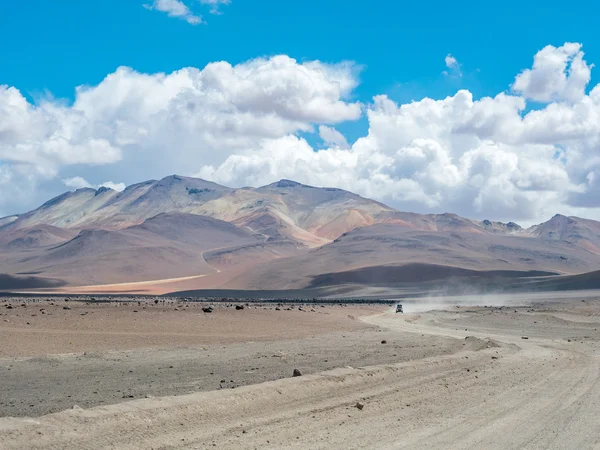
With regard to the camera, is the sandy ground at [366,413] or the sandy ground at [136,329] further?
the sandy ground at [136,329]

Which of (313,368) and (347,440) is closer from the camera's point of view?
(347,440)

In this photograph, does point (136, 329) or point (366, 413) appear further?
point (136, 329)

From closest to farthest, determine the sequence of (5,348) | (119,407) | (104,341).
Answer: (119,407) → (5,348) → (104,341)

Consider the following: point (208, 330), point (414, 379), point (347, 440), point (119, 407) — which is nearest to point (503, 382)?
point (414, 379)

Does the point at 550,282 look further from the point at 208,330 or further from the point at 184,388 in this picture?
the point at 184,388

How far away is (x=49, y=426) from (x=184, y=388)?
4.64 metres

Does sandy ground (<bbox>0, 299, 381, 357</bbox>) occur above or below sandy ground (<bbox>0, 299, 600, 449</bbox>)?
above

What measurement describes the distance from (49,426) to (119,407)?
150cm

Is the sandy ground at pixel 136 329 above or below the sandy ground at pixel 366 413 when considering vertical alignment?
above

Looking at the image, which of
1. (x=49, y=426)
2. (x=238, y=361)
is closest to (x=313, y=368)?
(x=238, y=361)

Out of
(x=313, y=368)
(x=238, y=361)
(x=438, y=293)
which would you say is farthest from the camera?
(x=438, y=293)

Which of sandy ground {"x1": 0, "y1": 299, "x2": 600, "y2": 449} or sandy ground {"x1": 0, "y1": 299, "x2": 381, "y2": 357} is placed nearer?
sandy ground {"x1": 0, "y1": 299, "x2": 600, "y2": 449}

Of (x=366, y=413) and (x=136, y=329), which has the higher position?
(x=136, y=329)

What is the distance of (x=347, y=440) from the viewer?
428 inches
